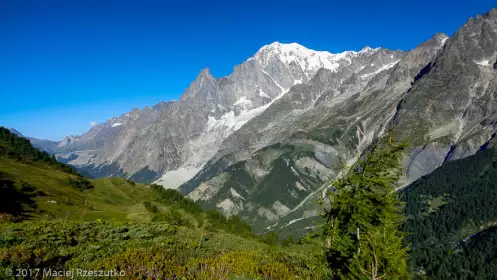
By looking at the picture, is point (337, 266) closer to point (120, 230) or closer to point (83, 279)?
point (83, 279)

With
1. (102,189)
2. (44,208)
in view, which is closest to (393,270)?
(44,208)

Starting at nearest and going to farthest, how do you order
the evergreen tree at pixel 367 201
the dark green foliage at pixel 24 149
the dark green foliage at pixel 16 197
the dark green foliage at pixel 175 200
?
the evergreen tree at pixel 367 201, the dark green foliage at pixel 16 197, the dark green foliage at pixel 175 200, the dark green foliage at pixel 24 149

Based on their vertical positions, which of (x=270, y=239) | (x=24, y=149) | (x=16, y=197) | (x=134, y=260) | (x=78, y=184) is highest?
(x=24, y=149)

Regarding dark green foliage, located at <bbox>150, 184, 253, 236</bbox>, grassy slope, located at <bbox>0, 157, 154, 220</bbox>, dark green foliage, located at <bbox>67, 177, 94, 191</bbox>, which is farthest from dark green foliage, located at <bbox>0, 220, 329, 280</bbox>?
dark green foliage, located at <bbox>150, 184, 253, 236</bbox>

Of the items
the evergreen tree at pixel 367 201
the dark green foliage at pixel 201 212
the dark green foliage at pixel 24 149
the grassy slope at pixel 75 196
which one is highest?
the dark green foliage at pixel 24 149

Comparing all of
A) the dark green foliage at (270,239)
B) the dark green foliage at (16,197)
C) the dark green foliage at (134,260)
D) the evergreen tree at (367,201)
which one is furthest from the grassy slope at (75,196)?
the dark green foliage at (270,239)

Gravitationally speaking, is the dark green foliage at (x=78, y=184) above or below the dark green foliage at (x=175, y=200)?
above

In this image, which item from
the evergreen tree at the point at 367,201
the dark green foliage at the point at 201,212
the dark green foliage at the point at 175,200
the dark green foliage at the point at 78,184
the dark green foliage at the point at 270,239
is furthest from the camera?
the dark green foliage at the point at 175,200

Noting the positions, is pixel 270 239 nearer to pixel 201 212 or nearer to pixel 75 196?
pixel 201 212

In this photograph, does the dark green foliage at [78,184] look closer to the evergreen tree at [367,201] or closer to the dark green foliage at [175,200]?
the dark green foliage at [175,200]

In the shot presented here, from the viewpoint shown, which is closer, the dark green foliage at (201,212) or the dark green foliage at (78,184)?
the dark green foliage at (78,184)

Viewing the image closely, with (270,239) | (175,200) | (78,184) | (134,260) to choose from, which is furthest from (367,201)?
(175,200)

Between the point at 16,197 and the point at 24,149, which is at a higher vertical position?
the point at 24,149

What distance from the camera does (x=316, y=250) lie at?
25.6 m
